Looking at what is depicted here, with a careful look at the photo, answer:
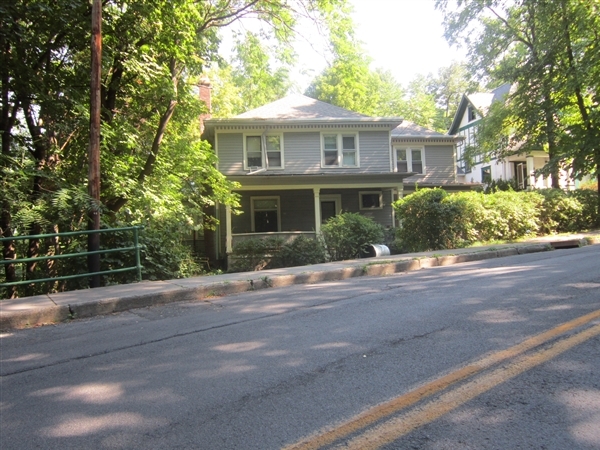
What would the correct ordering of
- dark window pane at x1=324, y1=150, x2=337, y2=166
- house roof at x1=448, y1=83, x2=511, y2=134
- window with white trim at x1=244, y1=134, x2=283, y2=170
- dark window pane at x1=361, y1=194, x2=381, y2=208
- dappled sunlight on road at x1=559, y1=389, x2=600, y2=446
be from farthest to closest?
1. house roof at x1=448, y1=83, x2=511, y2=134
2. dark window pane at x1=361, y1=194, x2=381, y2=208
3. dark window pane at x1=324, y1=150, x2=337, y2=166
4. window with white trim at x1=244, y1=134, x2=283, y2=170
5. dappled sunlight on road at x1=559, y1=389, x2=600, y2=446

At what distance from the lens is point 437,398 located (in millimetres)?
3311

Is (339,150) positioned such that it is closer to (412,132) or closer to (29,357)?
(412,132)

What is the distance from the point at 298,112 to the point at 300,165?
2.78 m

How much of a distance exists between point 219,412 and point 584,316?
422 centimetres

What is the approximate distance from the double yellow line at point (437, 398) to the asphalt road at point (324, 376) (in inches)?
A: 0.5

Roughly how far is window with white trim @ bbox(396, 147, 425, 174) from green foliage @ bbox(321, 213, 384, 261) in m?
13.8

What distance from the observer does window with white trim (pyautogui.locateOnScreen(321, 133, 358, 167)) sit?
22.3m

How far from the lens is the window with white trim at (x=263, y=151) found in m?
21.8

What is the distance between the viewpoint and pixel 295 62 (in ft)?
58.8

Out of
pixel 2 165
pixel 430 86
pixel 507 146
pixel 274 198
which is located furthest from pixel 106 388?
pixel 430 86

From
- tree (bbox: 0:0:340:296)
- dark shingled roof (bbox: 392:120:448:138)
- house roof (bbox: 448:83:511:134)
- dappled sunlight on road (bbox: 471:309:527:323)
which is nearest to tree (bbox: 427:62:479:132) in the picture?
house roof (bbox: 448:83:511:134)

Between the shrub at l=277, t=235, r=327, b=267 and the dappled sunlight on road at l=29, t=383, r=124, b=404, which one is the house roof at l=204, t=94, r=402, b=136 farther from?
the dappled sunlight on road at l=29, t=383, r=124, b=404

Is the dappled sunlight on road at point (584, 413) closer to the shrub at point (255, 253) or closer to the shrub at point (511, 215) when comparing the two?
the shrub at point (511, 215)

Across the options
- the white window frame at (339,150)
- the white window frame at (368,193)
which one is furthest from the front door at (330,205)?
the white window frame at (339,150)
